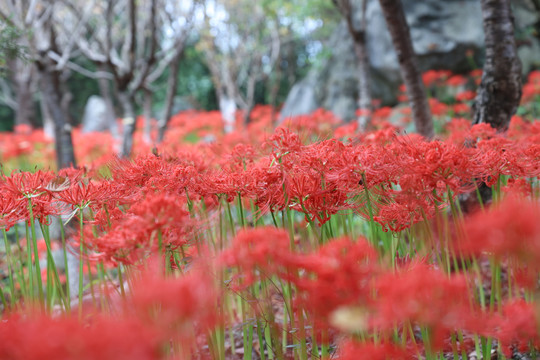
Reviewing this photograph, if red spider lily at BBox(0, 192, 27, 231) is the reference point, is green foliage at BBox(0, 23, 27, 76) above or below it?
above

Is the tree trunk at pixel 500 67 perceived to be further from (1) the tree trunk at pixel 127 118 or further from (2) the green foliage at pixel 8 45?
(1) the tree trunk at pixel 127 118

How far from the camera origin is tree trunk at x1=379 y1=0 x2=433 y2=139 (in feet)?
10.9

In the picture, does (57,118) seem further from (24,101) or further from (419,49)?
(24,101)

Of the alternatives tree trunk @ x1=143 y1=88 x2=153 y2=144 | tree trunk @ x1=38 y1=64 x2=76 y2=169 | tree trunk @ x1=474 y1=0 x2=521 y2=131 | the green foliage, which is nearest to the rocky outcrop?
tree trunk @ x1=143 y1=88 x2=153 y2=144

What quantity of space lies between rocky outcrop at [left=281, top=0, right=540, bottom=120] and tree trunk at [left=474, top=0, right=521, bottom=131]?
13.9ft

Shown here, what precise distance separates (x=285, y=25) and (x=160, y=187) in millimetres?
8651

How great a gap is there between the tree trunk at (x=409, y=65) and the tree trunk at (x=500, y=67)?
644 mm

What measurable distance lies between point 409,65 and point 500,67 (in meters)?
0.84

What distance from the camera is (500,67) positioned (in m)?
2.63

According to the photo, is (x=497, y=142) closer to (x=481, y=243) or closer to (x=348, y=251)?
(x=481, y=243)

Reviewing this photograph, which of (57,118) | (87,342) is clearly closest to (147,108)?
(57,118)

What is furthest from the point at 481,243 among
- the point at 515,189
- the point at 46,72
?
the point at 46,72

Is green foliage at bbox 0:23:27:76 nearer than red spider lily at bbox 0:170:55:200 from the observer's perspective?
No

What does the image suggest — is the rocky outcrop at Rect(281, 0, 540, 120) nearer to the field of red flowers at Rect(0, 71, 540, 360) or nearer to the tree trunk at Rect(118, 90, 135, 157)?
the tree trunk at Rect(118, 90, 135, 157)
